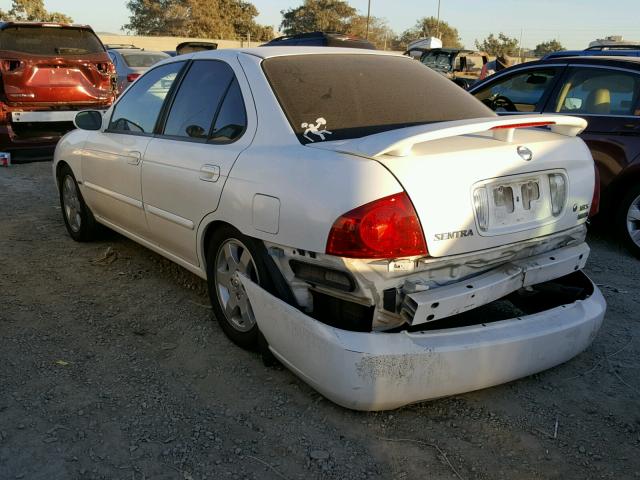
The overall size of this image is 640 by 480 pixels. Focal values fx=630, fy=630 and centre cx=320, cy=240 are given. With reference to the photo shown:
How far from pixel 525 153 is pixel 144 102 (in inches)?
107

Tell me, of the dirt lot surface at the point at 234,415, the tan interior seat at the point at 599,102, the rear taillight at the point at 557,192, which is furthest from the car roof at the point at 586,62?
the rear taillight at the point at 557,192

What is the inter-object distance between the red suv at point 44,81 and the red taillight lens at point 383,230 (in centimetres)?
750

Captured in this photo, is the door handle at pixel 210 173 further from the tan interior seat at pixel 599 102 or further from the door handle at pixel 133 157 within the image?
the tan interior seat at pixel 599 102

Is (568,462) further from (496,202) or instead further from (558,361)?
(496,202)

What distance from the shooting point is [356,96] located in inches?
130

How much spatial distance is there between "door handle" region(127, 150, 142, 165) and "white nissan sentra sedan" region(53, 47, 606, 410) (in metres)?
0.29

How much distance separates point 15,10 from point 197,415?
6239 centimetres

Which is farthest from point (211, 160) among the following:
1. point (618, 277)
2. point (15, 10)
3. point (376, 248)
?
point (15, 10)

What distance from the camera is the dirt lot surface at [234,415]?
8.14 feet

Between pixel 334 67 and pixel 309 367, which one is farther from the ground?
pixel 334 67

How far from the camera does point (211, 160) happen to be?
131 inches

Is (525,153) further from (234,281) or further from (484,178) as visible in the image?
(234,281)

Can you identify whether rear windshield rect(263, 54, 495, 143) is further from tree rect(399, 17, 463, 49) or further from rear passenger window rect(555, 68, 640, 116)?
tree rect(399, 17, 463, 49)

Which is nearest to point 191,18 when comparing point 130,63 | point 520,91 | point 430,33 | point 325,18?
point 325,18
